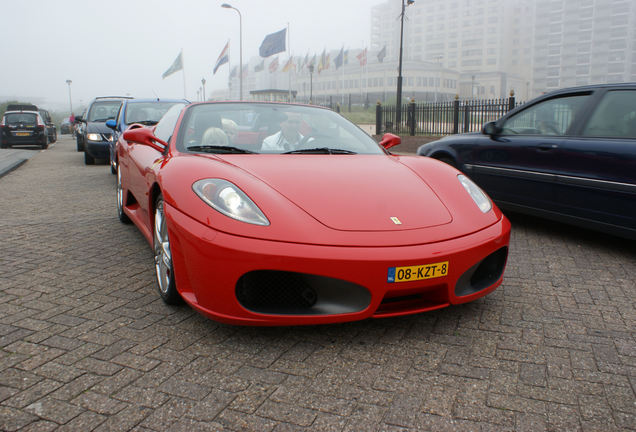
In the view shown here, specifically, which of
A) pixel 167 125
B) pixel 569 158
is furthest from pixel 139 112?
pixel 569 158

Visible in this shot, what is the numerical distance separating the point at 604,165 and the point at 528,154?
835 mm

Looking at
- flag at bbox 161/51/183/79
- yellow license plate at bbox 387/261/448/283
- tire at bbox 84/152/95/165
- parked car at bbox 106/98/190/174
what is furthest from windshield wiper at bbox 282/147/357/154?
flag at bbox 161/51/183/79

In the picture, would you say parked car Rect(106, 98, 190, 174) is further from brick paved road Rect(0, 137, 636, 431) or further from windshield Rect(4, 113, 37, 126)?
windshield Rect(4, 113, 37, 126)

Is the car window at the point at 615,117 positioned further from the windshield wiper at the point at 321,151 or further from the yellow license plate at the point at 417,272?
the yellow license plate at the point at 417,272

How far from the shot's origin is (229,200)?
100.0 inches

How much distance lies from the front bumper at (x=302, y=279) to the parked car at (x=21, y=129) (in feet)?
68.2

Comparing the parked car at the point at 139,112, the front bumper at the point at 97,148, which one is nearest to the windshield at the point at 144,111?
the parked car at the point at 139,112

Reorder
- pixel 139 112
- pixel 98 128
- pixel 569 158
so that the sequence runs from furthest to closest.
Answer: pixel 98 128 → pixel 139 112 → pixel 569 158

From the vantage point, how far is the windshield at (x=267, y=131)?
3402 millimetres

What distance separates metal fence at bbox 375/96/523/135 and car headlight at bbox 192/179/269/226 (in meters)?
13.2

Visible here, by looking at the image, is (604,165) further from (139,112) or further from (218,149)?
(139,112)

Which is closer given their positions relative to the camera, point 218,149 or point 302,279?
point 302,279

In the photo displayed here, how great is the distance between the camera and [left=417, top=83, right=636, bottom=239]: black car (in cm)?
407

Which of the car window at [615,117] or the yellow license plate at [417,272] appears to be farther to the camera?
the car window at [615,117]
